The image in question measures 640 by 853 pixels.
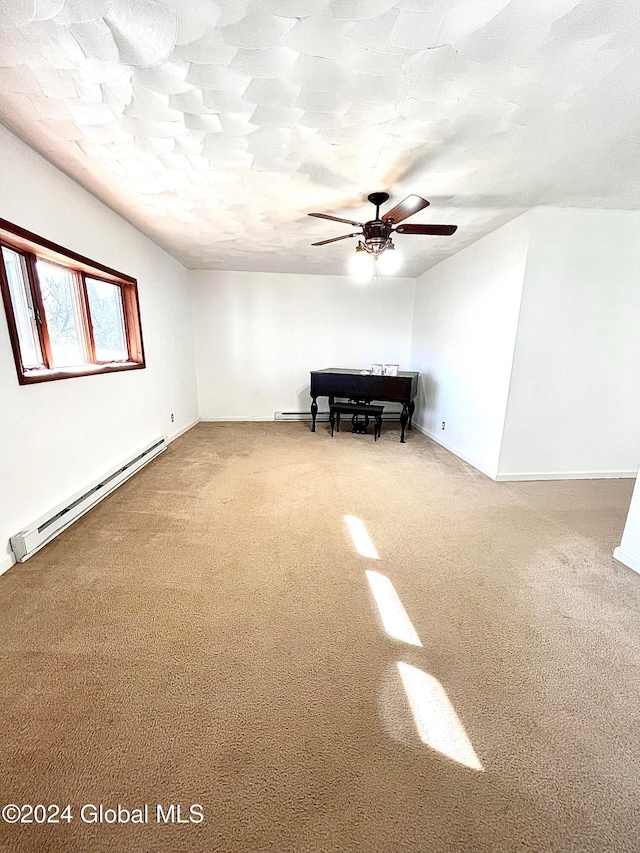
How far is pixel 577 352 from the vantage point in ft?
9.70

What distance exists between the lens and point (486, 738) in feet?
3.57

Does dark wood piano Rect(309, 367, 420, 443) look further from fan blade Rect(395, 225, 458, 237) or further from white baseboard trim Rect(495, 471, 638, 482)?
fan blade Rect(395, 225, 458, 237)

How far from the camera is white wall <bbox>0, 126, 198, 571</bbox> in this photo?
1.88 m

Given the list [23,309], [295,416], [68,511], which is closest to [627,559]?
[68,511]

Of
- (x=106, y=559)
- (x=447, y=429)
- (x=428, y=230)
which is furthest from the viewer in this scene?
(x=447, y=429)

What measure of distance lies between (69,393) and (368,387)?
3.14 meters

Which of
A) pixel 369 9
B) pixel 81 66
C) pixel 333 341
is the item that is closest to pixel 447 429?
pixel 333 341

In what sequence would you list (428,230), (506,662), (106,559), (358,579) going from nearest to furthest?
(506,662)
(358,579)
(106,559)
(428,230)

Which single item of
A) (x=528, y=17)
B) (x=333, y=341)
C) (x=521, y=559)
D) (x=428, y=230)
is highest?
(x=528, y=17)

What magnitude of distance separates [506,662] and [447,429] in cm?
314

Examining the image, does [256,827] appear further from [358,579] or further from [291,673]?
[358,579]

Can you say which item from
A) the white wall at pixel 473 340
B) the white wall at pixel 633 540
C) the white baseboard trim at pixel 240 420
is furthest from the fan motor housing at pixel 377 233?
the white baseboard trim at pixel 240 420

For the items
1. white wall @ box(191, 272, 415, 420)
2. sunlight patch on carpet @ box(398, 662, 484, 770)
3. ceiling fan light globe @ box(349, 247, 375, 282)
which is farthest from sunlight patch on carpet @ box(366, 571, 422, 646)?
white wall @ box(191, 272, 415, 420)

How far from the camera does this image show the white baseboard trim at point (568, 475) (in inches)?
126
